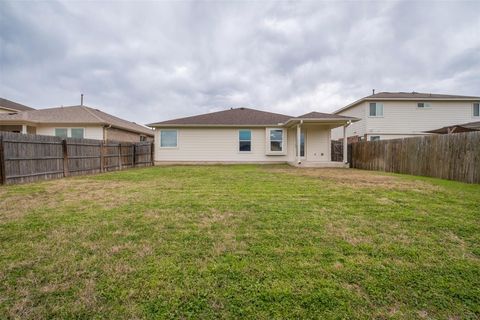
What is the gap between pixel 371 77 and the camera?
17.9 metres

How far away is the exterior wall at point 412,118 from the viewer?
18.2 metres

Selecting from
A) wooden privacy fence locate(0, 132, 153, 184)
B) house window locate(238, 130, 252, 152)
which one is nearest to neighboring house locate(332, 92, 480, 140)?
house window locate(238, 130, 252, 152)

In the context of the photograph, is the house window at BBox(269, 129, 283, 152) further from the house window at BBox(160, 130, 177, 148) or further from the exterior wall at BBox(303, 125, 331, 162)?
the house window at BBox(160, 130, 177, 148)

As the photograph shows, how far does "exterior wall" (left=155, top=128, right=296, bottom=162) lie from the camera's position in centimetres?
1582

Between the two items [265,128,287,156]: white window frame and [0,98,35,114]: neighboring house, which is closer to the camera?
[265,128,287,156]: white window frame

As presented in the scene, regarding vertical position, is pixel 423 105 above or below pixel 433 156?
above

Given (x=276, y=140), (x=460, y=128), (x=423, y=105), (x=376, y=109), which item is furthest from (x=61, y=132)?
(x=423, y=105)

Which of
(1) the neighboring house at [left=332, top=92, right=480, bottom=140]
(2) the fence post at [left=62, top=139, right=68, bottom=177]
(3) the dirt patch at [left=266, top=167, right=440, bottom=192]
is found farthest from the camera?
(1) the neighboring house at [left=332, top=92, right=480, bottom=140]

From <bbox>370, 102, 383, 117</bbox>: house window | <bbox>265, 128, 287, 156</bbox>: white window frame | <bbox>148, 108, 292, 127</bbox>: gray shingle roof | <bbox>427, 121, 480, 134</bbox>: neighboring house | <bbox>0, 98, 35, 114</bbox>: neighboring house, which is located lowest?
<bbox>265, 128, 287, 156</bbox>: white window frame

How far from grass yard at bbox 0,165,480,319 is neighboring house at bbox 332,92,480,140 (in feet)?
50.8

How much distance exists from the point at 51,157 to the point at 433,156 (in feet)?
47.3

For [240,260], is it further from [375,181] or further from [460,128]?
[460,128]

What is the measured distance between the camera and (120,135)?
61.8 ft

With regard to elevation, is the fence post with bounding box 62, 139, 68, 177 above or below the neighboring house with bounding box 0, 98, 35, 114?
below
